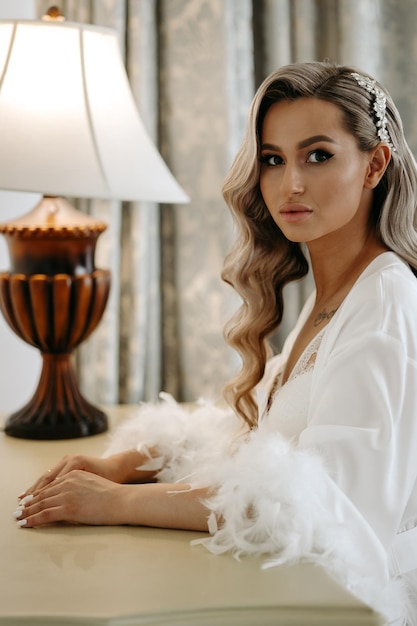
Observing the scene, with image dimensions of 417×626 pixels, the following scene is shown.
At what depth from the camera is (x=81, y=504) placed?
1.12 meters

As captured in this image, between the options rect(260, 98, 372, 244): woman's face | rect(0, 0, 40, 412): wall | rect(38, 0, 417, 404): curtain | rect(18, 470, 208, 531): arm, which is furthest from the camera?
rect(0, 0, 40, 412): wall

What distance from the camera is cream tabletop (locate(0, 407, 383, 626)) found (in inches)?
34.8

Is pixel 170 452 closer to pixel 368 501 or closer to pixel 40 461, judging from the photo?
pixel 40 461

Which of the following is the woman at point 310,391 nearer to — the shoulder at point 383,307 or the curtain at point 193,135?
the shoulder at point 383,307

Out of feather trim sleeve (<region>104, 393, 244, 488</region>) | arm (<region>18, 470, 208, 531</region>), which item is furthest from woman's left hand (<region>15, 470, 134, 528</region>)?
feather trim sleeve (<region>104, 393, 244, 488</region>)

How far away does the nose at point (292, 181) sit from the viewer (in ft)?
3.97

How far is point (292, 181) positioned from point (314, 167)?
36 millimetres

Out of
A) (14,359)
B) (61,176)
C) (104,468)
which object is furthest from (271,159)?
(14,359)

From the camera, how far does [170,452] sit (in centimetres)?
139

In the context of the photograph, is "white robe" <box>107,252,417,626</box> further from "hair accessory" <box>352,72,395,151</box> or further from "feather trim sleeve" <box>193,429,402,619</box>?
"hair accessory" <box>352,72,395,151</box>

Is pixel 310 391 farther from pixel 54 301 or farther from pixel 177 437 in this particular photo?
pixel 54 301

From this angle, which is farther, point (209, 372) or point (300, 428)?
point (209, 372)

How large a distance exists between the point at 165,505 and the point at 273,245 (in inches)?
20.3

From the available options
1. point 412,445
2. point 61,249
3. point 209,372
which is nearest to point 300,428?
point 412,445
